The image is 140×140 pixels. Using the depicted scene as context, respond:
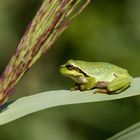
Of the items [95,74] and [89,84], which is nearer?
[89,84]

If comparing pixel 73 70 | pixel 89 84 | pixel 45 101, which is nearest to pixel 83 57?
pixel 73 70

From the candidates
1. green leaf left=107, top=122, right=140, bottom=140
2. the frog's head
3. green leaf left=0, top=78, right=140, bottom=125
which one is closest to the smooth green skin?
the frog's head

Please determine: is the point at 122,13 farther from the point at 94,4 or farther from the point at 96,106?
the point at 96,106

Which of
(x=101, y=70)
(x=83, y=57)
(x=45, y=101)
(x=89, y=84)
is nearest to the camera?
(x=45, y=101)

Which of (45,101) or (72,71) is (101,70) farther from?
(45,101)

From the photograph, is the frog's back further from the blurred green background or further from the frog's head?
the blurred green background

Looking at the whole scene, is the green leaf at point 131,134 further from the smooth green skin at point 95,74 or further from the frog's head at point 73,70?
the frog's head at point 73,70

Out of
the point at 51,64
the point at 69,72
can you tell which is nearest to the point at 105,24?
the point at 51,64
